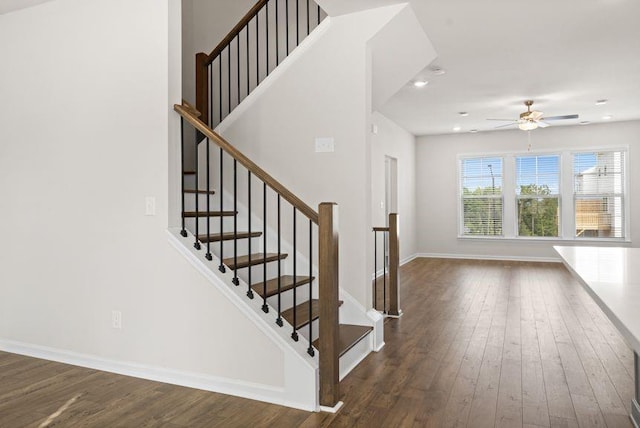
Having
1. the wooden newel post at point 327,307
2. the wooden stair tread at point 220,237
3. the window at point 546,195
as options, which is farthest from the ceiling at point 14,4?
the window at point 546,195

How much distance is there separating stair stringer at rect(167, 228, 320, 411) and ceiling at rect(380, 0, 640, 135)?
2.53m

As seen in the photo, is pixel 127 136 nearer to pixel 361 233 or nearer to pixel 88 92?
pixel 88 92

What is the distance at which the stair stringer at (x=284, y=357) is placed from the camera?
2.56 m

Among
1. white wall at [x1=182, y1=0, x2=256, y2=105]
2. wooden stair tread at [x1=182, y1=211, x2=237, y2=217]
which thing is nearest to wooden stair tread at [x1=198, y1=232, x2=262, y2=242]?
wooden stair tread at [x1=182, y1=211, x2=237, y2=217]

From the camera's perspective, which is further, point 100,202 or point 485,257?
point 485,257

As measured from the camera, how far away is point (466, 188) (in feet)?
31.1

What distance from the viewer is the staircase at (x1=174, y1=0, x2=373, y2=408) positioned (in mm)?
2572

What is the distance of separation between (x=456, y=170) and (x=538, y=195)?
1646 mm

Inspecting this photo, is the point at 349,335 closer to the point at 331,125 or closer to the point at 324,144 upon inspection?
the point at 324,144

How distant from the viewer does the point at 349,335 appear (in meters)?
3.33

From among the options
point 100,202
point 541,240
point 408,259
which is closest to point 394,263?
point 100,202

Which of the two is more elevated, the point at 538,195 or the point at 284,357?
the point at 538,195

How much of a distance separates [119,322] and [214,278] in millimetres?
872

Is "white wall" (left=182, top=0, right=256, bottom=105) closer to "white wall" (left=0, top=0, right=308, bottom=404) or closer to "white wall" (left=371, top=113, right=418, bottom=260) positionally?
"white wall" (left=0, top=0, right=308, bottom=404)
